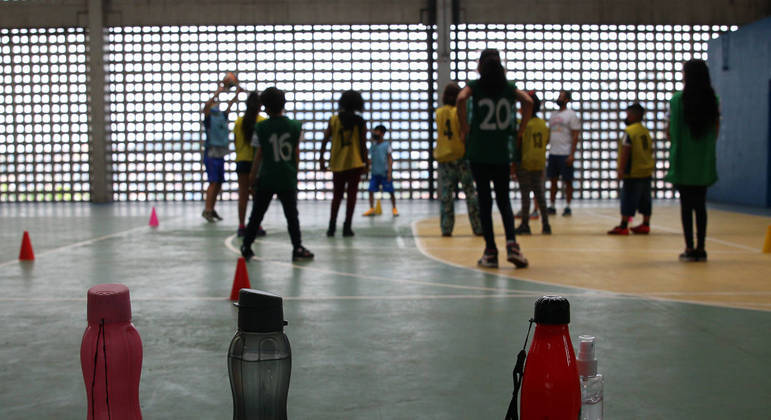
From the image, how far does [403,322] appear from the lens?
4.44 meters

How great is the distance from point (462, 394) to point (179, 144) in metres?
19.0

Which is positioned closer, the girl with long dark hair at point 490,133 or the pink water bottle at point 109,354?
the pink water bottle at point 109,354

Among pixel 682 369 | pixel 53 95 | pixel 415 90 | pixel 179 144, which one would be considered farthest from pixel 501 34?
pixel 682 369

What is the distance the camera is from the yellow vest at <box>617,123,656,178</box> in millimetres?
10383

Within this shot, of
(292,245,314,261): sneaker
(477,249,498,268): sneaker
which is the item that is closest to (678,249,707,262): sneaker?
(477,249,498,268): sneaker

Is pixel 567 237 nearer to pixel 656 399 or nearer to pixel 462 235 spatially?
pixel 462 235

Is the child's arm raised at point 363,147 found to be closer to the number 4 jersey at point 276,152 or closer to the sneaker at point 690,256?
the number 4 jersey at point 276,152

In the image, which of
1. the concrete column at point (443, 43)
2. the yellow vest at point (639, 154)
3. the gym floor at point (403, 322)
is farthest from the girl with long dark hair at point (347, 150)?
the concrete column at point (443, 43)

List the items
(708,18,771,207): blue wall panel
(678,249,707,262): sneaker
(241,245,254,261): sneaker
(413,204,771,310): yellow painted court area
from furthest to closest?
(708,18,771,207): blue wall panel
(241,245,254,261): sneaker
(678,249,707,262): sneaker
(413,204,771,310): yellow painted court area

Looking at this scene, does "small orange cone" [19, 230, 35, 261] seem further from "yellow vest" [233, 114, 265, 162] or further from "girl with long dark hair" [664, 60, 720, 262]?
"girl with long dark hair" [664, 60, 720, 262]

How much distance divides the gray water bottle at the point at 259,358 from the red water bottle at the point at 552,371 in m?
0.67

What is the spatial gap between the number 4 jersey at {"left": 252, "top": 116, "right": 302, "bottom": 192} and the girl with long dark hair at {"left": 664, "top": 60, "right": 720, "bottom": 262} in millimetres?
3460

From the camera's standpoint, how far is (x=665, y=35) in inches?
826

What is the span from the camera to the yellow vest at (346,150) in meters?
10.1
